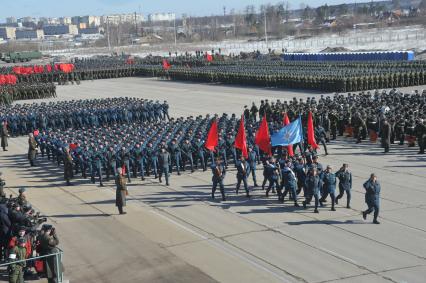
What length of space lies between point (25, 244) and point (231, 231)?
437 centimetres

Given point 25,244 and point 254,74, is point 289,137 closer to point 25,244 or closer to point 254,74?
point 25,244

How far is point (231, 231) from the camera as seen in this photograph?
1337 centimetres

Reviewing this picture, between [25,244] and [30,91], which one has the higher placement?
[30,91]

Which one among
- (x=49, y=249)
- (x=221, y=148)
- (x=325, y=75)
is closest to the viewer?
(x=49, y=249)

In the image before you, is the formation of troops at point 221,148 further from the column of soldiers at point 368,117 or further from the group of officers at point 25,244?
the group of officers at point 25,244

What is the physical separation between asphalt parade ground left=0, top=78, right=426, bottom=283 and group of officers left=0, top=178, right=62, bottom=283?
61 centimetres

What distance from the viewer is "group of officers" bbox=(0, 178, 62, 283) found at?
10367 mm

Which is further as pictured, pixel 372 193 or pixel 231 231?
pixel 231 231

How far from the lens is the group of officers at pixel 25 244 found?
34.0 feet

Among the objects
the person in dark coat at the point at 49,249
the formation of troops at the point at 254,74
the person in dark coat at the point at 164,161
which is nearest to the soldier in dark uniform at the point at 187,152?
the person in dark coat at the point at 164,161

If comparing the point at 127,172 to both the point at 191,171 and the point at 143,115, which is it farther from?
the point at 143,115

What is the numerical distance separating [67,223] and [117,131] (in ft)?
26.4

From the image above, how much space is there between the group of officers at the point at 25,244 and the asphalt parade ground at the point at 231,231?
2.01 ft

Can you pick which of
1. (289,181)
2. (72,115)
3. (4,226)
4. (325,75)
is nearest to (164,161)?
(289,181)
